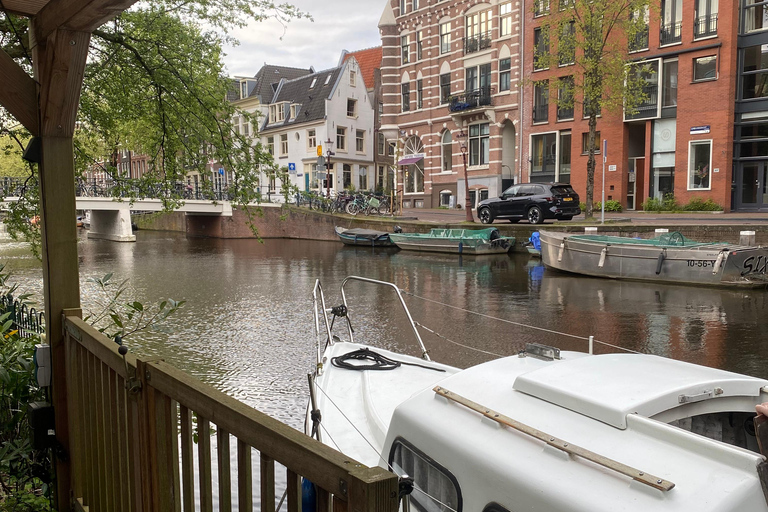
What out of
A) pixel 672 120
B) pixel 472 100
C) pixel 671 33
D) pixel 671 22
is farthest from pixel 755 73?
pixel 472 100

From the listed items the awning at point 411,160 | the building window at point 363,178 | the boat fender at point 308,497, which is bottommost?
the boat fender at point 308,497

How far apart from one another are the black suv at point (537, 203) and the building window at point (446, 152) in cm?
1337

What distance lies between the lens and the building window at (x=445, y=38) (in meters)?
40.4

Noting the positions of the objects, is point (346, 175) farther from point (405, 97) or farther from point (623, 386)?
point (623, 386)

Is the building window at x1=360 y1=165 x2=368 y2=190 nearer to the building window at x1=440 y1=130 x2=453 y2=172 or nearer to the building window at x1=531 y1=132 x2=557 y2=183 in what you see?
the building window at x1=440 y1=130 x2=453 y2=172

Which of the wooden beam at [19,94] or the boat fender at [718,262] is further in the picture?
the boat fender at [718,262]

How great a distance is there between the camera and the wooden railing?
152cm

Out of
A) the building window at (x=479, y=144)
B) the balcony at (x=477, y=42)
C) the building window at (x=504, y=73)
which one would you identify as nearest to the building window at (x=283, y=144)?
the balcony at (x=477, y=42)

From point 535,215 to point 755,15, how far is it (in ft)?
43.5

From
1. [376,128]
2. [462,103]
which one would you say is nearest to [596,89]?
[462,103]

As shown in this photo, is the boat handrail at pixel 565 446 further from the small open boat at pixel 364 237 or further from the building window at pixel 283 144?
the building window at pixel 283 144

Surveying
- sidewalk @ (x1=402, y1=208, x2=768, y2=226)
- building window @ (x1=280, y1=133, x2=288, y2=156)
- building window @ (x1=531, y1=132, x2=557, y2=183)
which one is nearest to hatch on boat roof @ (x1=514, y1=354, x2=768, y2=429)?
sidewalk @ (x1=402, y1=208, x2=768, y2=226)

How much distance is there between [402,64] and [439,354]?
3627 cm

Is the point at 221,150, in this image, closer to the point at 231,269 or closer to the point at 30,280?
the point at 30,280
